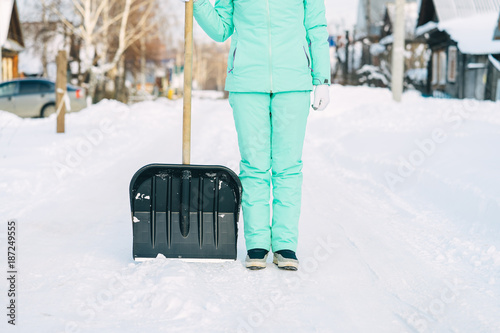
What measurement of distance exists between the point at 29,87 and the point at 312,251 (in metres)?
16.1

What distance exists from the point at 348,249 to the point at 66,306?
1.87 m

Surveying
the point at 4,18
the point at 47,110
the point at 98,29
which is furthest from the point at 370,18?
the point at 47,110

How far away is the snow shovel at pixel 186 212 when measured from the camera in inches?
131

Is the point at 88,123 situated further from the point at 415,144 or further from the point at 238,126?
the point at 238,126

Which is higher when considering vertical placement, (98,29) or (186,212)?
(98,29)

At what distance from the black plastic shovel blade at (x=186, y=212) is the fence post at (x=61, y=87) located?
28.1 feet

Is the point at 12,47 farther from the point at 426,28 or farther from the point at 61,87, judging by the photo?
the point at 426,28

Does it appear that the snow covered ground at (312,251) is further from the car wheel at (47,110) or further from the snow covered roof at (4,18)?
the snow covered roof at (4,18)

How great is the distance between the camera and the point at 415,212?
204 inches

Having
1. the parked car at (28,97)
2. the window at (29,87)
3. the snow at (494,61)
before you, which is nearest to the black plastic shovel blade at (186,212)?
the parked car at (28,97)

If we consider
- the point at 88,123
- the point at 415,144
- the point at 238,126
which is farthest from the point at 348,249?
the point at 88,123

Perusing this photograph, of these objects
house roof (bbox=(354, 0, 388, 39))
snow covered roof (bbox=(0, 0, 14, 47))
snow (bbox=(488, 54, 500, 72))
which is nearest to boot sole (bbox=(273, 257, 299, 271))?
snow (bbox=(488, 54, 500, 72))

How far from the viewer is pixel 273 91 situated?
3.37 m

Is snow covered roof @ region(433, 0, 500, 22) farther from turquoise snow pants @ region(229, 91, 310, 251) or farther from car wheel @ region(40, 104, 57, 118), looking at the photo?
turquoise snow pants @ region(229, 91, 310, 251)
